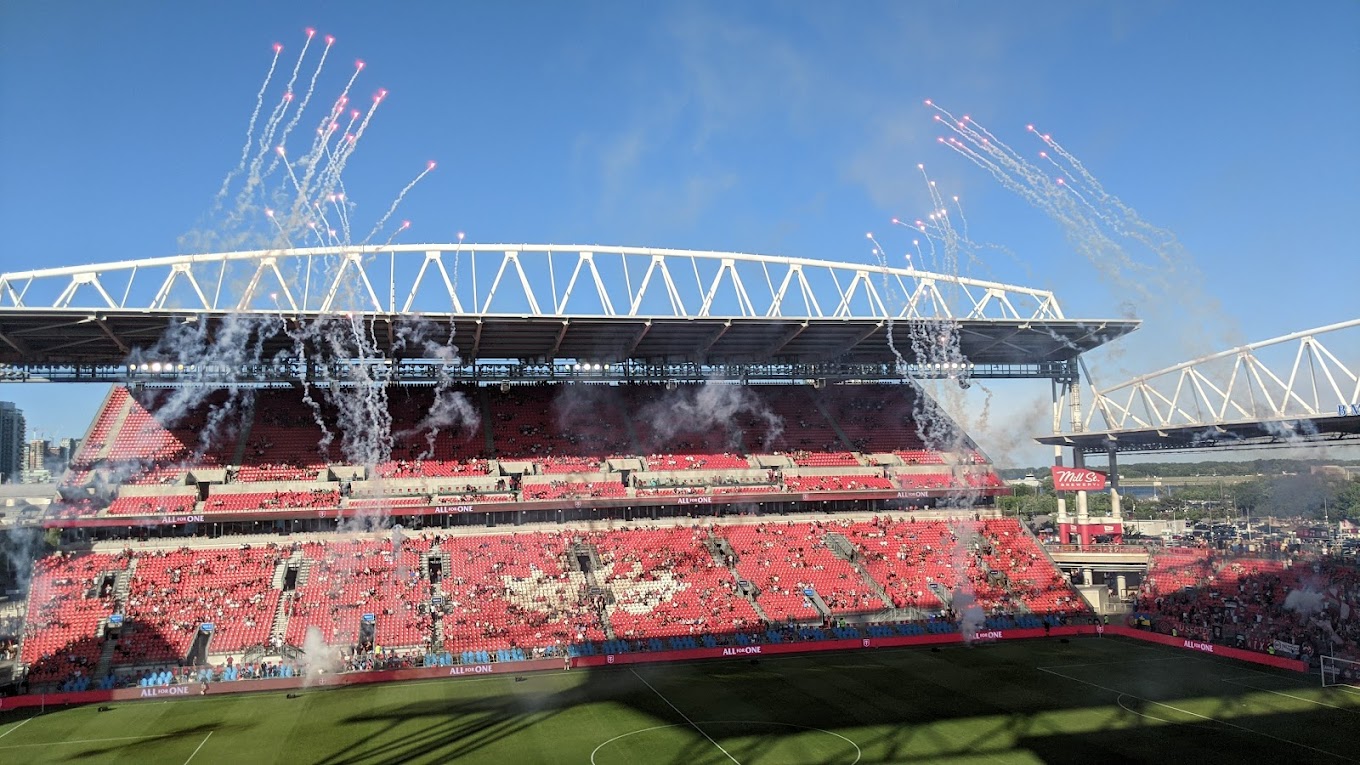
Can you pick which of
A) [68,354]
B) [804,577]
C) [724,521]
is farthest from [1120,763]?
[68,354]

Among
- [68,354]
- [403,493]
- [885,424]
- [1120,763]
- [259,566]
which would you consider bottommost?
[1120,763]

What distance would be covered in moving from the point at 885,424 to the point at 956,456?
5811 mm

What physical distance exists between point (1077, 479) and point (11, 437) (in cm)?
12391

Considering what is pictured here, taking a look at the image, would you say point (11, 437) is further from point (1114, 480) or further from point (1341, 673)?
point (1341, 673)

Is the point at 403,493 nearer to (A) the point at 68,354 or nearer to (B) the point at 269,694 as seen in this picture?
(B) the point at 269,694

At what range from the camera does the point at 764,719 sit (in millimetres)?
32000

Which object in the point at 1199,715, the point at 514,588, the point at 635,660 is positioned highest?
the point at 514,588

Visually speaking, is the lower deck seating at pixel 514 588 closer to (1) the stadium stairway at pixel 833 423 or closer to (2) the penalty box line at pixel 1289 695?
(1) the stadium stairway at pixel 833 423

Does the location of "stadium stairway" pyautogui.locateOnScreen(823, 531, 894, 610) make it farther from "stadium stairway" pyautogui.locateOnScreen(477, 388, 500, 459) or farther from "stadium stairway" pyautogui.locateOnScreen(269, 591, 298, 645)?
"stadium stairway" pyautogui.locateOnScreen(269, 591, 298, 645)

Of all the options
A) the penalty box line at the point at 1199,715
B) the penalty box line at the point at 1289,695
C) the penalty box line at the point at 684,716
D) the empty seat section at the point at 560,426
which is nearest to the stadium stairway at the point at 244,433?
the empty seat section at the point at 560,426

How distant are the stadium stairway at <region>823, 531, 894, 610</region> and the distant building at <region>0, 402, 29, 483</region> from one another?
349ft

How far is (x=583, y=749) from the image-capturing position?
1126 inches

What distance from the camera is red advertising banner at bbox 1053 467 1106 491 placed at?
59906mm

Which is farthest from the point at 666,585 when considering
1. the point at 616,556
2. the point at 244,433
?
the point at 244,433
